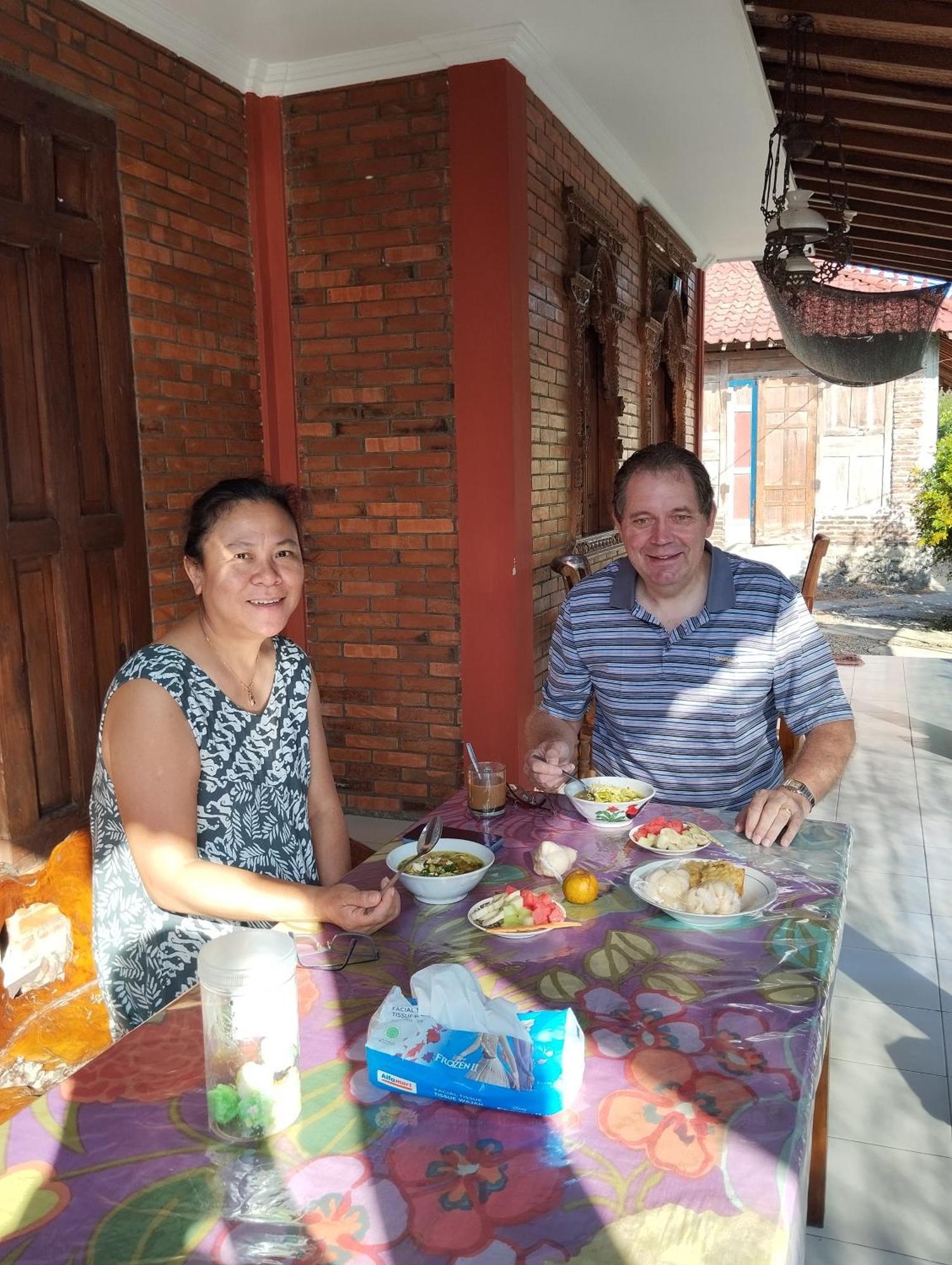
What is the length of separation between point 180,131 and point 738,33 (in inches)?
86.5

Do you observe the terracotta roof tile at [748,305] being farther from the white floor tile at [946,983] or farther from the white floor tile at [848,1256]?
the white floor tile at [848,1256]

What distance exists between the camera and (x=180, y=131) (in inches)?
144

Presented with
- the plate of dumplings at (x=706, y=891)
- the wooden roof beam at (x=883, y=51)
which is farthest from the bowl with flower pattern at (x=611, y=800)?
the wooden roof beam at (x=883, y=51)

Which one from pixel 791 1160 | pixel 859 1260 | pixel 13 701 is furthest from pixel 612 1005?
pixel 13 701

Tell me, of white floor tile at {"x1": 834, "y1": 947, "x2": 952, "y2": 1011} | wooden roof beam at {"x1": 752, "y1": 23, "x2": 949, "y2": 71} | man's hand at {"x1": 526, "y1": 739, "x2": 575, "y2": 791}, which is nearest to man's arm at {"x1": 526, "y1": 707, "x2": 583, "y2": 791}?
man's hand at {"x1": 526, "y1": 739, "x2": 575, "y2": 791}

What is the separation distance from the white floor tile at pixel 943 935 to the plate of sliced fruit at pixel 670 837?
1.73 m

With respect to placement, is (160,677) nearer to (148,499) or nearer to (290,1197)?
(290,1197)

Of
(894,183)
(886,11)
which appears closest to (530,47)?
(886,11)

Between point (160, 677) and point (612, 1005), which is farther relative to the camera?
point (160, 677)

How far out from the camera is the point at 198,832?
5.69ft

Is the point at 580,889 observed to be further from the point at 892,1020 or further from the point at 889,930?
the point at 889,930

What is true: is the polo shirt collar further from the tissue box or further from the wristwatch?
the tissue box

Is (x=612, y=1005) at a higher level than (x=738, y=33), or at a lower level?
lower

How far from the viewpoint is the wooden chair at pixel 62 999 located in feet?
5.77
